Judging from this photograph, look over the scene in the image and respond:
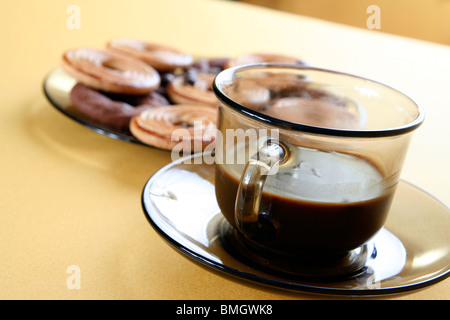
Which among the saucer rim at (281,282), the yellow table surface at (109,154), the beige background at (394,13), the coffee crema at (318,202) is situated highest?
the coffee crema at (318,202)

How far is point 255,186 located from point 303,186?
1.6 inches

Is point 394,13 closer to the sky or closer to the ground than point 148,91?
closer to the ground

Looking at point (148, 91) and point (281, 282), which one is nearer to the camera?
point (281, 282)

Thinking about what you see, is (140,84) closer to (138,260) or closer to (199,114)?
(199,114)

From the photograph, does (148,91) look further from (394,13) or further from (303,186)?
(394,13)

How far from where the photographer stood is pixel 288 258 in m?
0.46

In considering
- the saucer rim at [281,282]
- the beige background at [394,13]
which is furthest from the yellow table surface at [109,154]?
the beige background at [394,13]

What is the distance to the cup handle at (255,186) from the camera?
1.38ft

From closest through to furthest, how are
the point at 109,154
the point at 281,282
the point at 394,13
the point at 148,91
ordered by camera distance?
1. the point at 281,282
2. the point at 109,154
3. the point at 148,91
4. the point at 394,13

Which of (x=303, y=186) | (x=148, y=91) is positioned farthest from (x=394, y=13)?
(x=303, y=186)

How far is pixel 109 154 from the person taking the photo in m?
0.70

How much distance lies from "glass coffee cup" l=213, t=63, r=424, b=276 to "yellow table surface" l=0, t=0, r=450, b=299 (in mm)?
47

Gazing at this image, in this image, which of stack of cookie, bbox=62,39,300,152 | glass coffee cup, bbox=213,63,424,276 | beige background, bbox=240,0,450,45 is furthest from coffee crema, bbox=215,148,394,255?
beige background, bbox=240,0,450,45

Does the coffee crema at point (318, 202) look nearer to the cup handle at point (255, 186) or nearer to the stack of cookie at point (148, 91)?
the cup handle at point (255, 186)
